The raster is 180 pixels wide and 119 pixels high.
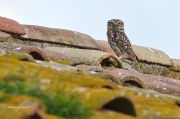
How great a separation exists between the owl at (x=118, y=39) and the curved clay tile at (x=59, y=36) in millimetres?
464

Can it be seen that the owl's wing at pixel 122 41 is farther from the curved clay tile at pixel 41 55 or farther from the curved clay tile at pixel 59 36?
the curved clay tile at pixel 41 55

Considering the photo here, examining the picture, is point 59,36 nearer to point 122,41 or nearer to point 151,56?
point 122,41

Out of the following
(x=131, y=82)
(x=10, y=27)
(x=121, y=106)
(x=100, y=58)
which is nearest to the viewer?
(x=121, y=106)

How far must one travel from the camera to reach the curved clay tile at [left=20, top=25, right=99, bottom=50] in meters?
8.27

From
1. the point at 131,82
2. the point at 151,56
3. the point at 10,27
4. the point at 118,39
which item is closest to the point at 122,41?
the point at 118,39

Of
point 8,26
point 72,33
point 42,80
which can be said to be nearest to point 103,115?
point 42,80

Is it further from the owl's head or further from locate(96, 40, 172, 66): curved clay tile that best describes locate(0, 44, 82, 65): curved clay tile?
the owl's head

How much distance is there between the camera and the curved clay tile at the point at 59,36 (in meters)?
8.27

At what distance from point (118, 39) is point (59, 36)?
1578 mm

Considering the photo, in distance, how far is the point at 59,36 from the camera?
898cm

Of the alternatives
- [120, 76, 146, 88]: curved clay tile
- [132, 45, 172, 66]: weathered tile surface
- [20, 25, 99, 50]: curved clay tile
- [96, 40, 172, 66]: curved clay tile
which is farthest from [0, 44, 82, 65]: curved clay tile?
[132, 45, 172, 66]: weathered tile surface

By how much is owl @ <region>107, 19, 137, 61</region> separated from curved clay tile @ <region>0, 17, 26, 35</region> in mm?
2499

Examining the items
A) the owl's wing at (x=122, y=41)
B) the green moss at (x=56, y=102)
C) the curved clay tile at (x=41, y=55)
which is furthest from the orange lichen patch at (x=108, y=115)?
the owl's wing at (x=122, y=41)

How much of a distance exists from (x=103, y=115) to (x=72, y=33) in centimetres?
785
